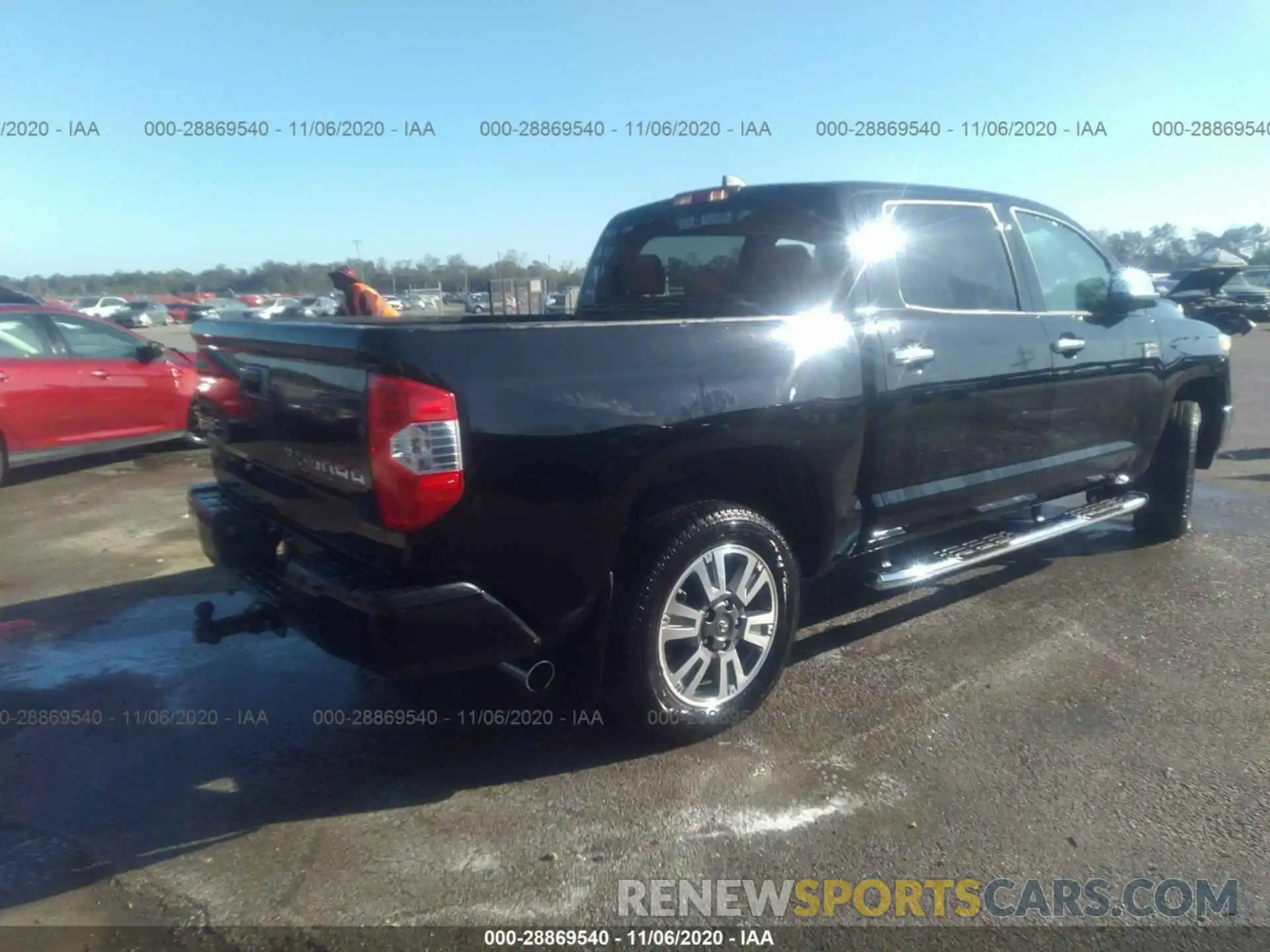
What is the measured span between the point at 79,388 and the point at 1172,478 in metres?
8.33

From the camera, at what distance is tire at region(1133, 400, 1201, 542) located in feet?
19.2

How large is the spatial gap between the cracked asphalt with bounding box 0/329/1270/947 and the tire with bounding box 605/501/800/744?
0.17 metres

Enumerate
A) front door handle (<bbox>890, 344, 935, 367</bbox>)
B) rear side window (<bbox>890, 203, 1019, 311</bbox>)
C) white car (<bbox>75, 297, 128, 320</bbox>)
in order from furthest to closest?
white car (<bbox>75, 297, 128, 320</bbox>) → rear side window (<bbox>890, 203, 1019, 311</bbox>) → front door handle (<bbox>890, 344, 935, 367</bbox>)

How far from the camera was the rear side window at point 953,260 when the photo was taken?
13.7 ft

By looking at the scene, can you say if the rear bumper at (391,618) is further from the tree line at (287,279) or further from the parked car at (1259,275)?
the parked car at (1259,275)

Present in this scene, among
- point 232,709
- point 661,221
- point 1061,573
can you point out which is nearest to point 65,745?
point 232,709

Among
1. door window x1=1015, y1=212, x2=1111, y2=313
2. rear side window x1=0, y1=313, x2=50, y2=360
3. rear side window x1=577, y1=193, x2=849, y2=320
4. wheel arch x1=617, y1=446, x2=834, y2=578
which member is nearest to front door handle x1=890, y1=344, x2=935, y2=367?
rear side window x1=577, y1=193, x2=849, y2=320

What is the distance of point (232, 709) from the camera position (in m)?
3.80

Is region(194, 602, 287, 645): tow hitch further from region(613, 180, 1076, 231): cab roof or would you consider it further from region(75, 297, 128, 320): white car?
region(75, 297, 128, 320): white car

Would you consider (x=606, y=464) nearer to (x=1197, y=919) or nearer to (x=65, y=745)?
(x=1197, y=919)

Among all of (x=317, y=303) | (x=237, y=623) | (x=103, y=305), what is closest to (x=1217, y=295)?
(x=237, y=623)

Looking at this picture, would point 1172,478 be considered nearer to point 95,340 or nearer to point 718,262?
point 718,262

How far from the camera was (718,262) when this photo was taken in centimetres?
471

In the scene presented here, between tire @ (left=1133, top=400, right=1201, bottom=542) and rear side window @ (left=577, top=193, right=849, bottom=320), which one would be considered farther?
tire @ (left=1133, top=400, right=1201, bottom=542)
